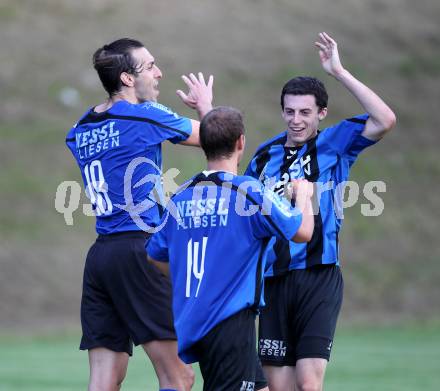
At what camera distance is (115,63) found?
582 centimetres

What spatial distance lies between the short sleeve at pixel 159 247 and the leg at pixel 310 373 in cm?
115

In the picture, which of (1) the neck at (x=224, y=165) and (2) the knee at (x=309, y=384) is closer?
(1) the neck at (x=224, y=165)

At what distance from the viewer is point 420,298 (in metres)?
17.1

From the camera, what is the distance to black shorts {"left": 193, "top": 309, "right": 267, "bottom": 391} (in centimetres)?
494

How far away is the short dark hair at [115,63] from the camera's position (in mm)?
5828

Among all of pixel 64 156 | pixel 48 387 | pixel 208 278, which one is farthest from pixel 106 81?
pixel 64 156

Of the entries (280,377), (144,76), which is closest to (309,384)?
(280,377)

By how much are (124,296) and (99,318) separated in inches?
9.1

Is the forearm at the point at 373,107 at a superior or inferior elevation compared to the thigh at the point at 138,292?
superior

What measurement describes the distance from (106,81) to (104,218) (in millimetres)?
790

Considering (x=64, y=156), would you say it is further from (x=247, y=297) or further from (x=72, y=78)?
(x=247, y=297)

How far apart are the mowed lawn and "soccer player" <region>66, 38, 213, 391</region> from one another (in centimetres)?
418

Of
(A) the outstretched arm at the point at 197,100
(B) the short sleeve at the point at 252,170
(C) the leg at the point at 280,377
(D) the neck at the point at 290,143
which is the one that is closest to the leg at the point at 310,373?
(C) the leg at the point at 280,377

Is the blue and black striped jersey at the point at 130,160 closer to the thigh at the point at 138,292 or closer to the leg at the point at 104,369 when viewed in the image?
the thigh at the point at 138,292
